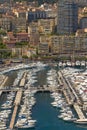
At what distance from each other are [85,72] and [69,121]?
539 inches

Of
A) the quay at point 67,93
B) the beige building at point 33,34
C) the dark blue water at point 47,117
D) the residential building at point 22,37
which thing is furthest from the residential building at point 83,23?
the dark blue water at point 47,117

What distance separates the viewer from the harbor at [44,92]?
25875 millimetres

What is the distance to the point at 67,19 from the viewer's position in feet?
177

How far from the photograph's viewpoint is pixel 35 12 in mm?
60094

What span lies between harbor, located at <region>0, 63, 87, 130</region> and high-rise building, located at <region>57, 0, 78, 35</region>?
1399 centimetres

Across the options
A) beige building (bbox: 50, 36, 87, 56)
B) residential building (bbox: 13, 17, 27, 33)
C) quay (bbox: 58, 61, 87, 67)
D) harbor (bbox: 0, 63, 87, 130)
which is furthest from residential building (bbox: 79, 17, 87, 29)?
harbor (bbox: 0, 63, 87, 130)

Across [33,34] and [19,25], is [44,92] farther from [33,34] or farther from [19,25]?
[19,25]

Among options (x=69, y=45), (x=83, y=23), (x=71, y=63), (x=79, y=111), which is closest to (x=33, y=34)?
(x=69, y=45)

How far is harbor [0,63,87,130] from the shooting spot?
84.9ft

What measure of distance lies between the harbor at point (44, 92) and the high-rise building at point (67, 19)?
45.9ft

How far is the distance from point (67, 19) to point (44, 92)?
22.3 metres

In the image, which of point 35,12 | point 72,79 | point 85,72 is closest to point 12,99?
point 72,79

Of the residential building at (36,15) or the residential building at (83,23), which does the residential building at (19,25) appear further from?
the residential building at (83,23)

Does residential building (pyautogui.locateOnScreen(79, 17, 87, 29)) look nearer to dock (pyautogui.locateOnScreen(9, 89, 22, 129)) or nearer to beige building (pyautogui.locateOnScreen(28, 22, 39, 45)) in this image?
beige building (pyautogui.locateOnScreen(28, 22, 39, 45))
